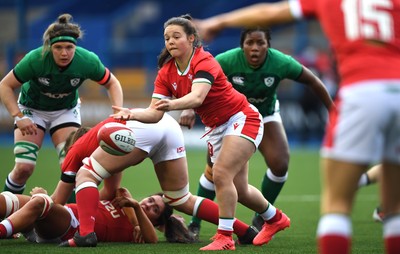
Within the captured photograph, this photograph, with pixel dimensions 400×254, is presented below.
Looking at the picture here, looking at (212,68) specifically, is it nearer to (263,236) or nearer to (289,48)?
(263,236)

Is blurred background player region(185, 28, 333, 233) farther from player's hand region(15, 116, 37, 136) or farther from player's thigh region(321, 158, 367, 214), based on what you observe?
player's thigh region(321, 158, 367, 214)

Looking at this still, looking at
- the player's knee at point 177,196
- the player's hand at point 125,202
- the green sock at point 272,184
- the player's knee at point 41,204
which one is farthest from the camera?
the green sock at point 272,184

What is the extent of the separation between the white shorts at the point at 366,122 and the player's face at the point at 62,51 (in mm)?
3986

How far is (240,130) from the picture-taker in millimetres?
6422

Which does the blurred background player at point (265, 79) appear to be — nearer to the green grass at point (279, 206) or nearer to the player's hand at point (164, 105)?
the green grass at point (279, 206)

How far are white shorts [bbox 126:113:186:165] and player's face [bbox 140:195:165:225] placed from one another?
429 mm

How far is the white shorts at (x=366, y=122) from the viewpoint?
12.7ft

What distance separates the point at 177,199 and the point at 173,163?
318 mm

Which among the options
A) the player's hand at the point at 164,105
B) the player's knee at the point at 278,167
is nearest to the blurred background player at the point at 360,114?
the player's hand at the point at 164,105

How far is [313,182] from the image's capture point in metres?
13.3

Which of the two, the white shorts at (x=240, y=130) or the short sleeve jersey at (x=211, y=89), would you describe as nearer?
the short sleeve jersey at (x=211, y=89)

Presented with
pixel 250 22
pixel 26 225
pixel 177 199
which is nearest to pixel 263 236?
pixel 177 199

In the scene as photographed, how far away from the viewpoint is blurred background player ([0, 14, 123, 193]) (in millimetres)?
7480

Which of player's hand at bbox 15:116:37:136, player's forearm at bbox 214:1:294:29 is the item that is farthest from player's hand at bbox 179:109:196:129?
player's forearm at bbox 214:1:294:29
